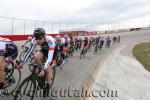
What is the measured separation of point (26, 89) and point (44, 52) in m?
1.90

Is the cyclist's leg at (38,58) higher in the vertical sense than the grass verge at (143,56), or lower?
higher

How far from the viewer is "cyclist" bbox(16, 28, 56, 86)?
385 inches

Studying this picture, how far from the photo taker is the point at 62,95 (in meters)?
11.9

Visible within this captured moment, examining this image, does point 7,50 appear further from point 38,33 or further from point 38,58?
point 38,33

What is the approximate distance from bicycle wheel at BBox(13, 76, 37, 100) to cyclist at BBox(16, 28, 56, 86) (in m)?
0.36

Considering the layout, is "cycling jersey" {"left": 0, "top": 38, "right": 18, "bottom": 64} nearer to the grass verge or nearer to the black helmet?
the black helmet

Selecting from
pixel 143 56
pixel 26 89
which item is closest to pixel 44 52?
pixel 26 89

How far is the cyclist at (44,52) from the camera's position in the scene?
9789 mm

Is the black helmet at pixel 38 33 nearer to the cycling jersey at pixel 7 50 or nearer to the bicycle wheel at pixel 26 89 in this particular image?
the bicycle wheel at pixel 26 89

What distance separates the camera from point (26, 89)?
9289 millimetres

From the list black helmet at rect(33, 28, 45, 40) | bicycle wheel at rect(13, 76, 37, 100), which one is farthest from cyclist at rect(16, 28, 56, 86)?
bicycle wheel at rect(13, 76, 37, 100)

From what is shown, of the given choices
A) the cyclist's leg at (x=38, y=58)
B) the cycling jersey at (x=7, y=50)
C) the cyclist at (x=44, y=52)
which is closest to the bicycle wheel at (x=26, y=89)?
the cyclist at (x=44, y=52)

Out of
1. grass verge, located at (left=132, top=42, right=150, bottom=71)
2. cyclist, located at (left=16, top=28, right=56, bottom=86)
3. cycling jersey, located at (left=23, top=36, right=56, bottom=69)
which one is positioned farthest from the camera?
grass verge, located at (left=132, top=42, right=150, bottom=71)

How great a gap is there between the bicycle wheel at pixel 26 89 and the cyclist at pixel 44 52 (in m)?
0.36
